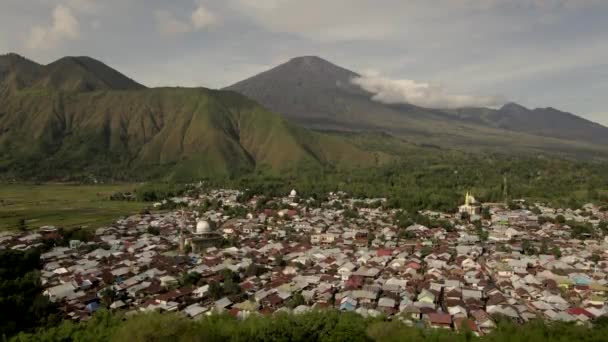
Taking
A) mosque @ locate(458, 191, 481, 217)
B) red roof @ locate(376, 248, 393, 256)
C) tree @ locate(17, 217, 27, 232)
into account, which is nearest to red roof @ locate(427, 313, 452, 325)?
red roof @ locate(376, 248, 393, 256)

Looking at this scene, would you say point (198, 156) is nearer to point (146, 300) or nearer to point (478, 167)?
point (478, 167)

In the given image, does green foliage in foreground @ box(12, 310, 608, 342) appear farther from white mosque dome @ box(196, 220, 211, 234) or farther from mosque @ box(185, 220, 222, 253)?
white mosque dome @ box(196, 220, 211, 234)

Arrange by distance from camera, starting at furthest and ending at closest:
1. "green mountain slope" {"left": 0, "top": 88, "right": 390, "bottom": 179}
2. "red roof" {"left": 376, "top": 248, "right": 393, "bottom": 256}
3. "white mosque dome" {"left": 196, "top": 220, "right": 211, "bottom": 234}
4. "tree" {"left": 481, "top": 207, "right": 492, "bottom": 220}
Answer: "green mountain slope" {"left": 0, "top": 88, "right": 390, "bottom": 179} → "tree" {"left": 481, "top": 207, "right": 492, "bottom": 220} → "white mosque dome" {"left": 196, "top": 220, "right": 211, "bottom": 234} → "red roof" {"left": 376, "top": 248, "right": 393, "bottom": 256}

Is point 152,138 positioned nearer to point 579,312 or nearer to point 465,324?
point 465,324

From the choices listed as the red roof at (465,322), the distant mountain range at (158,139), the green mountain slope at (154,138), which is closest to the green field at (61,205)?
the distant mountain range at (158,139)

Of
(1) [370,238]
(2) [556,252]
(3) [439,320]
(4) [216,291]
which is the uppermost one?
(2) [556,252]

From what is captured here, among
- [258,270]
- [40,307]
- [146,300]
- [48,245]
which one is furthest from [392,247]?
[48,245]

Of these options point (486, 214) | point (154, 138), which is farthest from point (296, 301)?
point (154, 138)
